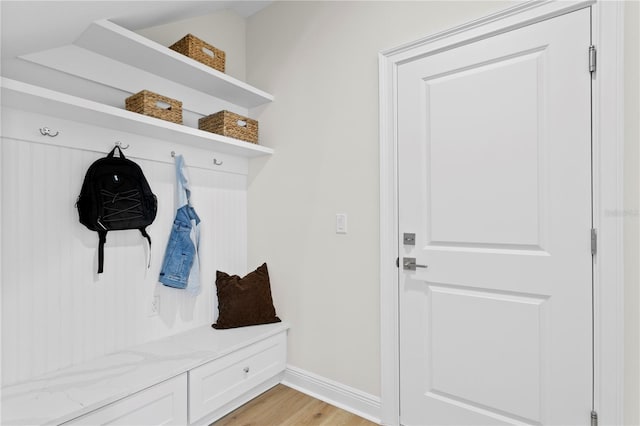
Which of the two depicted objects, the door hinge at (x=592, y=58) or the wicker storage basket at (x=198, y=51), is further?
the wicker storage basket at (x=198, y=51)

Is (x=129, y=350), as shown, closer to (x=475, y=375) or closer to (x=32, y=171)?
(x=32, y=171)

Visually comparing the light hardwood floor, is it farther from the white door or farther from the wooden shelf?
the wooden shelf

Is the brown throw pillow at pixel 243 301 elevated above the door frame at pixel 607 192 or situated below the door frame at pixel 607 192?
below

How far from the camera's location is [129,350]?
1787mm

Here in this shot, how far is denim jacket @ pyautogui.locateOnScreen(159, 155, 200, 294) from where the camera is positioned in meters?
1.97

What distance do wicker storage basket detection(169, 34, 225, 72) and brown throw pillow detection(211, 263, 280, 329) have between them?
1335mm

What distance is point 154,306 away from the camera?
1.95 meters

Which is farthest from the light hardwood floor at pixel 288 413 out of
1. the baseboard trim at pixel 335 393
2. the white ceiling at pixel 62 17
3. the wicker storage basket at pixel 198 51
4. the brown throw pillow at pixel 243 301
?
the wicker storage basket at pixel 198 51

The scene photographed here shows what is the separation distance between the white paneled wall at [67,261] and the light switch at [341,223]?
0.95m

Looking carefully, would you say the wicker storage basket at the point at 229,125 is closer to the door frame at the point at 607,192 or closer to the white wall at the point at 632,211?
the door frame at the point at 607,192

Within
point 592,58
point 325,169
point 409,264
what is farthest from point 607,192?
point 325,169

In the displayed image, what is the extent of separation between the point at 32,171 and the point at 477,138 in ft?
6.63

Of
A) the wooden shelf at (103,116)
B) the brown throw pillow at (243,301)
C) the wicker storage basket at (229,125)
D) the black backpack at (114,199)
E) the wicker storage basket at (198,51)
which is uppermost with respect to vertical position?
the wicker storage basket at (198,51)

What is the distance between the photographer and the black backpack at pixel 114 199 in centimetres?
163
